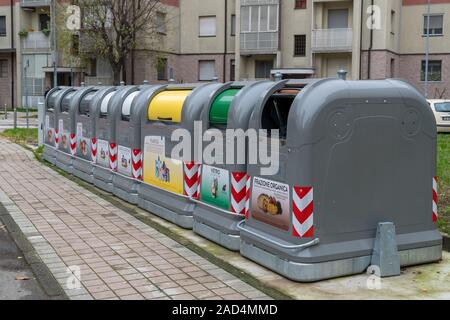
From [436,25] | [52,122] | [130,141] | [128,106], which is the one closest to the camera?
[130,141]

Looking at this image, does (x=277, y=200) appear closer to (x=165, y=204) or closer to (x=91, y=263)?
(x=91, y=263)

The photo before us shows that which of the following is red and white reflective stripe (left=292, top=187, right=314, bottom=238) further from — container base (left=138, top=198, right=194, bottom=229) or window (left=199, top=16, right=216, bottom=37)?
window (left=199, top=16, right=216, bottom=37)

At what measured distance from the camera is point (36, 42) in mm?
41938

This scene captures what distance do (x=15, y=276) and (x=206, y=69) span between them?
37.0 meters

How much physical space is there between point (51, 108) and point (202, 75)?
95.0ft

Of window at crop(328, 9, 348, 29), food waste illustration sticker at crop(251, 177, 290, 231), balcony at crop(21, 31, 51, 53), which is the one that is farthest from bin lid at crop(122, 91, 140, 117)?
balcony at crop(21, 31, 51, 53)

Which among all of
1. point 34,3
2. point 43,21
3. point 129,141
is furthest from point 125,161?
point 43,21

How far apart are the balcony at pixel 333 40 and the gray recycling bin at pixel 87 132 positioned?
89.0 feet

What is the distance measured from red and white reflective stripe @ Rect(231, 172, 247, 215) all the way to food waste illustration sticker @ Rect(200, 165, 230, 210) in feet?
0.48

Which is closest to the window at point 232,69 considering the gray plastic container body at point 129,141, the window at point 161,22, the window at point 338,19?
the window at point 161,22

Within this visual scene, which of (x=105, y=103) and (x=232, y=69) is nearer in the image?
(x=105, y=103)

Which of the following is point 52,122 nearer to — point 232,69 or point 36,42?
point 232,69

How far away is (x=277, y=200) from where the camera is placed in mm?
5719

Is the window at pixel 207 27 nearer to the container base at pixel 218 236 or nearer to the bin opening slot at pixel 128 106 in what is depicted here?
the bin opening slot at pixel 128 106
